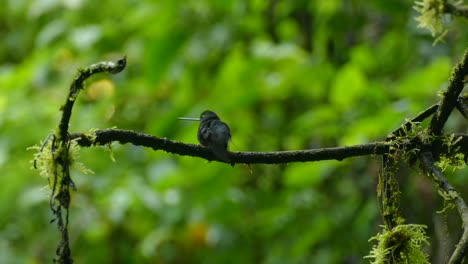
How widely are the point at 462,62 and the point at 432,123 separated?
165 mm

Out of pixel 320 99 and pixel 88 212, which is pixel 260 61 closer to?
pixel 320 99

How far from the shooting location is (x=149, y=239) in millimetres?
4395

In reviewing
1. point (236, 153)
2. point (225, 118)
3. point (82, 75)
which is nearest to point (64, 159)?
point (82, 75)

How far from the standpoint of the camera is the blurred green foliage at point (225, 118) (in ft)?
11.3

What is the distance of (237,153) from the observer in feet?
4.35

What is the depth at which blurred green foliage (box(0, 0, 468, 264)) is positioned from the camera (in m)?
3.45

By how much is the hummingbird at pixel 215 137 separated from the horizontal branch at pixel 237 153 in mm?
41

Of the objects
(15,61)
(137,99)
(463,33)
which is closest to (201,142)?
(463,33)

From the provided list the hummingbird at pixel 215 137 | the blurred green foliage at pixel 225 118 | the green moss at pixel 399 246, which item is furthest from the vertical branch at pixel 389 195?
the blurred green foliage at pixel 225 118

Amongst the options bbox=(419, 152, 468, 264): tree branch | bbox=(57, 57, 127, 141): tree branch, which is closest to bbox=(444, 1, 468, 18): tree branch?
bbox=(419, 152, 468, 264): tree branch

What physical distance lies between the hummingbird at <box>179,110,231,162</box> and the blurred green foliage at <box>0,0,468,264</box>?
55.5 inches

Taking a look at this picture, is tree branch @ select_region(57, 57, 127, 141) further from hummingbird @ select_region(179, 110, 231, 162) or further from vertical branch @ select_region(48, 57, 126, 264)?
hummingbird @ select_region(179, 110, 231, 162)

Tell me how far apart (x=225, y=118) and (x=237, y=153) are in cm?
246

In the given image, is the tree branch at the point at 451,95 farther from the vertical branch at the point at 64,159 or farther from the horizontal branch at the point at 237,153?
the vertical branch at the point at 64,159
